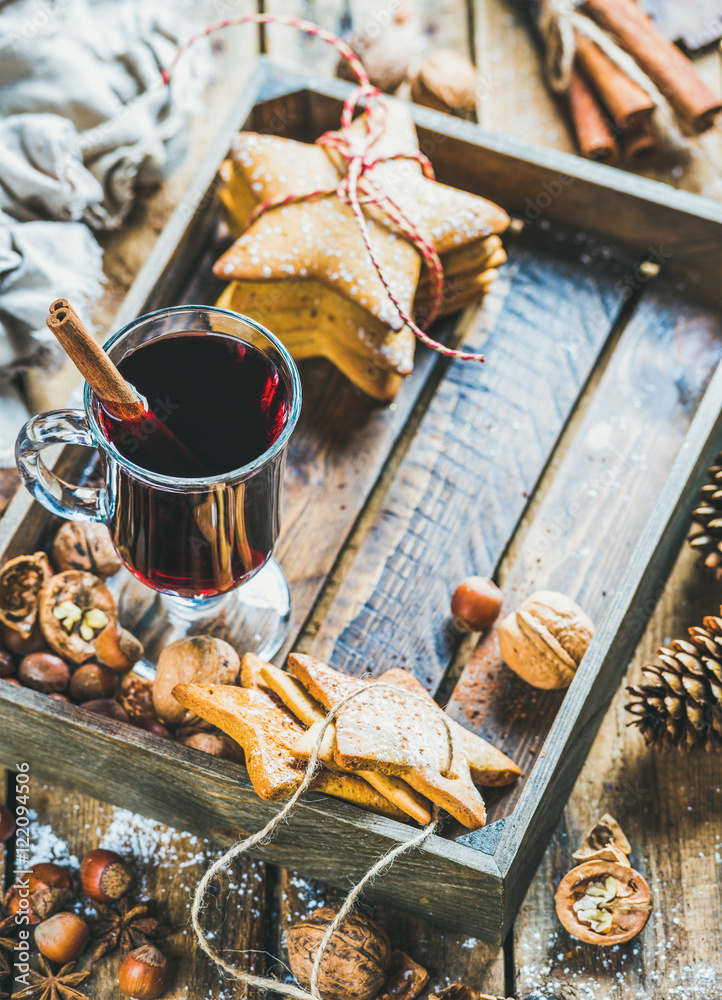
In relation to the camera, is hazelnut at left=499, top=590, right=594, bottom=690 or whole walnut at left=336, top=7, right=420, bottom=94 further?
whole walnut at left=336, top=7, right=420, bottom=94

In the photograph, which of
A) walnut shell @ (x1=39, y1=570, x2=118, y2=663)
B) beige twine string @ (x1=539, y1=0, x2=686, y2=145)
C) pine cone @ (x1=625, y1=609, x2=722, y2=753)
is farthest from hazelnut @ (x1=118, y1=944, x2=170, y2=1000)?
beige twine string @ (x1=539, y1=0, x2=686, y2=145)

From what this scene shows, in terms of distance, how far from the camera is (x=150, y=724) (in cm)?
116

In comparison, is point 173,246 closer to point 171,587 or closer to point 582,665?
point 171,587

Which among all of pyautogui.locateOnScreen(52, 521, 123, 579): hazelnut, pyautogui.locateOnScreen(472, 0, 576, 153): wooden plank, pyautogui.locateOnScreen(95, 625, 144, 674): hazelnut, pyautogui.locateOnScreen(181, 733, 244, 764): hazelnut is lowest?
pyautogui.locateOnScreen(181, 733, 244, 764): hazelnut

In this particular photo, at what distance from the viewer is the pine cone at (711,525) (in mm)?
1252

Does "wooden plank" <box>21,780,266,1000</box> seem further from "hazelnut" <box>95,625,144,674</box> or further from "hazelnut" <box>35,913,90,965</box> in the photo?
"hazelnut" <box>95,625,144,674</box>

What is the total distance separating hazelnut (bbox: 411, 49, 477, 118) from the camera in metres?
1.58

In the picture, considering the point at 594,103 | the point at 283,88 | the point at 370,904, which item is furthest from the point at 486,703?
the point at 594,103

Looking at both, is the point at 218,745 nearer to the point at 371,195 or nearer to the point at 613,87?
the point at 371,195

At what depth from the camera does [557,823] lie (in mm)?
1216

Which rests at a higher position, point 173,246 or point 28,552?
point 173,246

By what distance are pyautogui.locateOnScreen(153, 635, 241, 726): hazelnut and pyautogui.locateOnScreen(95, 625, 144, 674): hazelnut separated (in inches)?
1.9

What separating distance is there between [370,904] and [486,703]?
30 cm

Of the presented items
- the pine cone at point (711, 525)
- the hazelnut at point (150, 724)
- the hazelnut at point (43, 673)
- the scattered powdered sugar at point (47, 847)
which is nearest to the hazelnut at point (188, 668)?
the hazelnut at point (150, 724)
